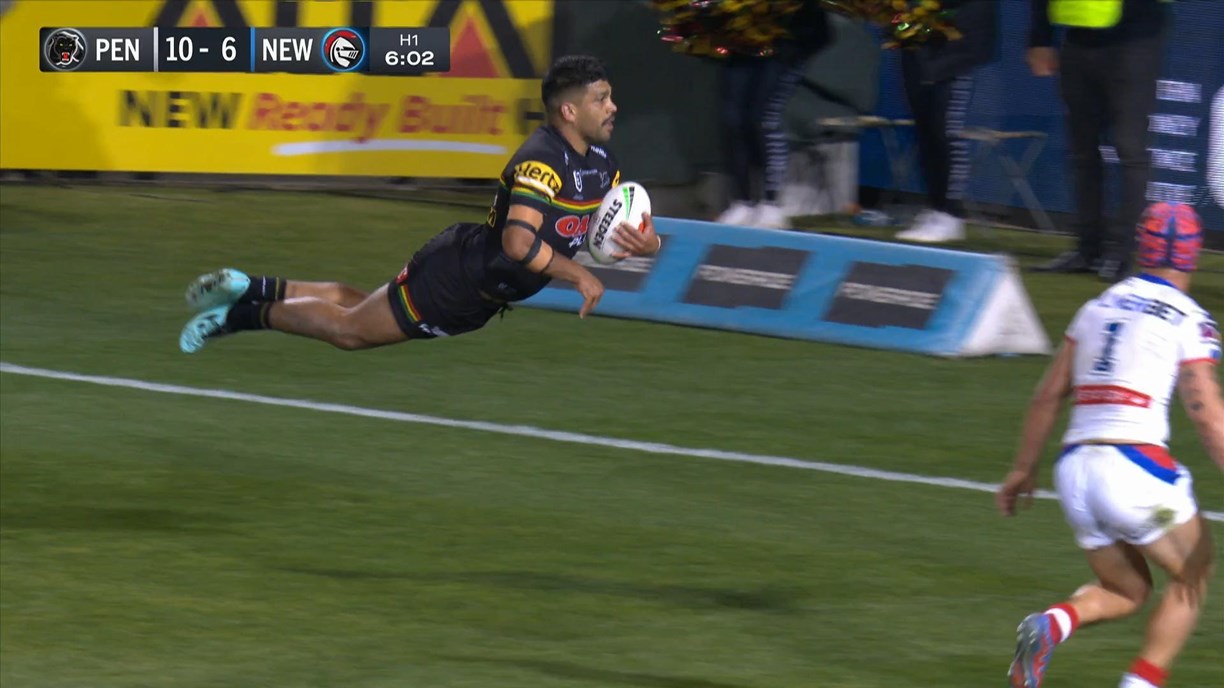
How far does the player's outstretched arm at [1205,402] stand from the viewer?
20.7ft

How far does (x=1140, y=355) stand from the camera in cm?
634

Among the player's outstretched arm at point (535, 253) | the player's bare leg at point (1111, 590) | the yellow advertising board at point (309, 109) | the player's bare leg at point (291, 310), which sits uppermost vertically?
the player's outstretched arm at point (535, 253)

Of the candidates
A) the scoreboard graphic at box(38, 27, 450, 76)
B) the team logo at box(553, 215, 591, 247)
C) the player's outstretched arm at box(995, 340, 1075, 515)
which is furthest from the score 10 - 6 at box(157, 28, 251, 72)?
the player's outstretched arm at box(995, 340, 1075, 515)

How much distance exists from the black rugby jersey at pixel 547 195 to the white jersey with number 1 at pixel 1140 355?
2.72 meters

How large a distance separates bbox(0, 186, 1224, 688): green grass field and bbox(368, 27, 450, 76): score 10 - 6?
5.39 meters

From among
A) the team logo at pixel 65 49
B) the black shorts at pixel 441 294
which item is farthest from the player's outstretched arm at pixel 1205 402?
the team logo at pixel 65 49

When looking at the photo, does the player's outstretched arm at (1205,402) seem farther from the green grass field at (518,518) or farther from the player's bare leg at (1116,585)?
the green grass field at (518,518)

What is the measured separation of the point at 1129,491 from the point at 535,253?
9.48ft

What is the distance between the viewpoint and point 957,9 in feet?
54.2

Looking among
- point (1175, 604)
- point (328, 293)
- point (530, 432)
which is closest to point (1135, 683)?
point (1175, 604)

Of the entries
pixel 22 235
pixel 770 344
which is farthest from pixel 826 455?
pixel 22 235

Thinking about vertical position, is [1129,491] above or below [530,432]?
above

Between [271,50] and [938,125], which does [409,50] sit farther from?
[938,125]

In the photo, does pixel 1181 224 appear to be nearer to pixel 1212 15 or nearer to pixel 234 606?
pixel 234 606
